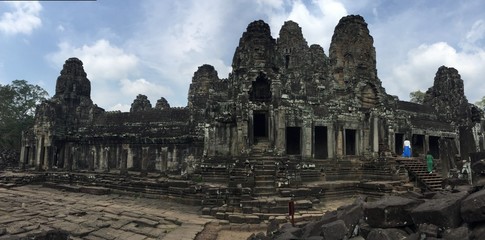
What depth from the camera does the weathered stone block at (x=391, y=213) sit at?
5.64 meters

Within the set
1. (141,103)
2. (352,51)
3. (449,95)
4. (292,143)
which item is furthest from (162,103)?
(449,95)

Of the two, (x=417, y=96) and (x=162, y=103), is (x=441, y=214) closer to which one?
(x=162, y=103)

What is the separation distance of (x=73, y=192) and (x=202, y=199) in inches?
356

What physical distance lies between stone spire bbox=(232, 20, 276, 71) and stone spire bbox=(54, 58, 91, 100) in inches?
638

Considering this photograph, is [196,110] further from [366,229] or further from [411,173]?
[366,229]

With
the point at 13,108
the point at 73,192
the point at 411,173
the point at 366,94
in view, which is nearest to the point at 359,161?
the point at 411,173

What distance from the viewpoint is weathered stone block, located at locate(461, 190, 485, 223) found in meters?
4.62

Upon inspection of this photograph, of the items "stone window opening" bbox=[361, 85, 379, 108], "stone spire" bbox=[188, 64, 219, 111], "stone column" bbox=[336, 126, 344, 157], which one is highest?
"stone spire" bbox=[188, 64, 219, 111]

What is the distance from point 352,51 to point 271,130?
885cm

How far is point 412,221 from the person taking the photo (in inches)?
219

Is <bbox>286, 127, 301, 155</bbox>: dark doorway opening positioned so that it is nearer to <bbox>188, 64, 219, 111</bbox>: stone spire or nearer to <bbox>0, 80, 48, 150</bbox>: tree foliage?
<bbox>188, 64, 219, 111</bbox>: stone spire

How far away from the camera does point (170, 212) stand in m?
12.7

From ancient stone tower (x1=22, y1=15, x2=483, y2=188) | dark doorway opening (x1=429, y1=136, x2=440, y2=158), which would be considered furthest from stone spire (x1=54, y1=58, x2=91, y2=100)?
dark doorway opening (x1=429, y1=136, x2=440, y2=158)

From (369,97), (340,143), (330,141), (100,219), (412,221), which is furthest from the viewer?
(369,97)
